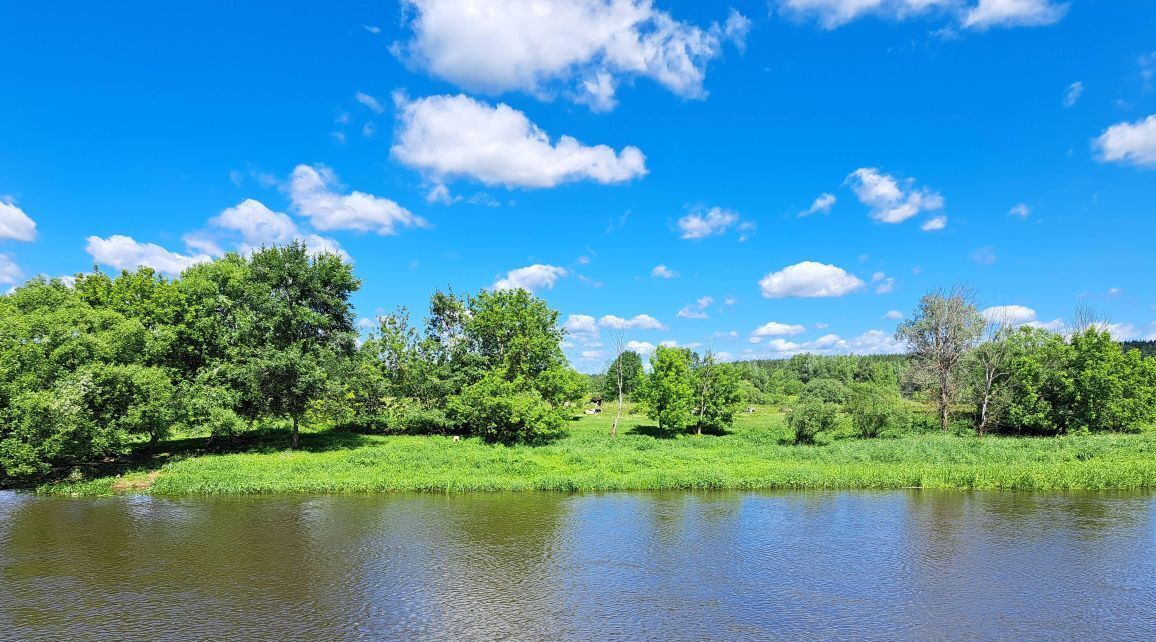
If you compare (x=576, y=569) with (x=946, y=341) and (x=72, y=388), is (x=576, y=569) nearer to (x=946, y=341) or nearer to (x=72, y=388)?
(x=72, y=388)

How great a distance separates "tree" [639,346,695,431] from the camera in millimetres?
54938

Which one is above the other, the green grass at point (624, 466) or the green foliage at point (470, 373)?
the green foliage at point (470, 373)

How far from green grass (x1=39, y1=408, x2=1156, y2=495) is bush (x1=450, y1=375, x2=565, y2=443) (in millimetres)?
2158

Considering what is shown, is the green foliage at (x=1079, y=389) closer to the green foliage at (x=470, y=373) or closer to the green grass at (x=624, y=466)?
the green grass at (x=624, y=466)

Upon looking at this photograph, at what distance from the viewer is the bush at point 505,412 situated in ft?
157

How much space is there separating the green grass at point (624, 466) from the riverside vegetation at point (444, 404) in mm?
174

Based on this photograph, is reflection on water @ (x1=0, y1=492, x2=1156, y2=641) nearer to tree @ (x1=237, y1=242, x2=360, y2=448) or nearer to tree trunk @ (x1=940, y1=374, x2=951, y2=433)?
tree @ (x1=237, y1=242, x2=360, y2=448)

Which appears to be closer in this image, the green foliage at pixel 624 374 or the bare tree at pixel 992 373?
the bare tree at pixel 992 373

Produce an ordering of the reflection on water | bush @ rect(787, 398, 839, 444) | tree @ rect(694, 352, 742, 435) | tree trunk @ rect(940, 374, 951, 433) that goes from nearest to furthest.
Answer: the reflection on water → bush @ rect(787, 398, 839, 444) → tree @ rect(694, 352, 742, 435) → tree trunk @ rect(940, 374, 951, 433)

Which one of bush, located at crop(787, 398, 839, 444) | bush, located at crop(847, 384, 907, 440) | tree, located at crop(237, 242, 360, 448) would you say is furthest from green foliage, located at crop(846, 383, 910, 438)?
tree, located at crop(237, 242, 360, 448)

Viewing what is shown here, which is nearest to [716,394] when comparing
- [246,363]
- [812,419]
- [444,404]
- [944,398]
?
[812,419]

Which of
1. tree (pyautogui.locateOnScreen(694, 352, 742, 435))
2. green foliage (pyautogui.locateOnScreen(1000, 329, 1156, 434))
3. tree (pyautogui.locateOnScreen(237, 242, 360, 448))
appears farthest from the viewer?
tree (pyautogui.locateOnScreen(694, 352, 742, 435))

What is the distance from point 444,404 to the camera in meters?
53.5

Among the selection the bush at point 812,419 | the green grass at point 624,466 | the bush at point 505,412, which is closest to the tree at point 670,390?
the green grass at point 624,466
